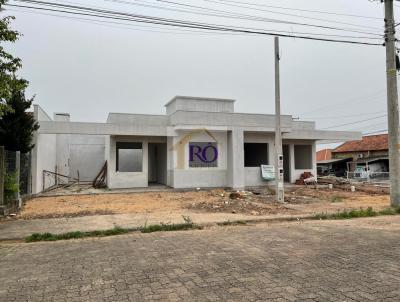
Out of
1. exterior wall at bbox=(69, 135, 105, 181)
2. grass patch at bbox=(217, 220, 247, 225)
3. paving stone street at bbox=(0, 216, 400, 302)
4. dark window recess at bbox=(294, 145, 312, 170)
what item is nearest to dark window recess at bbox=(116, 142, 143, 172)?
exterior wall at bbox=(69, 135, 105, 181)

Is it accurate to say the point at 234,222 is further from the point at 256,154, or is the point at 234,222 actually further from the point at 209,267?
the point at 256,154

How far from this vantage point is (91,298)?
4.50 meters

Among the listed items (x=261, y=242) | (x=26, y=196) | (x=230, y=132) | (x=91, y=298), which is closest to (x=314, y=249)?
(x=261, y=242)

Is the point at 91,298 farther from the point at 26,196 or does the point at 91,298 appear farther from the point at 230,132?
the point at 230,132

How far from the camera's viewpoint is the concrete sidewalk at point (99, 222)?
30.8 ft

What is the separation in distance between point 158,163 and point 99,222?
668 inches

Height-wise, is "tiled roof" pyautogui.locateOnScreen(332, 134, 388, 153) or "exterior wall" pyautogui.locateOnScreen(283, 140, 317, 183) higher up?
"tiled roof" pyautogui.locateOnScreen(332, 134, 388, 153)

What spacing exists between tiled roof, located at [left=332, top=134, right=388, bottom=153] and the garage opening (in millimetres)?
34277

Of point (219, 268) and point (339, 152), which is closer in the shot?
point (219, 268)

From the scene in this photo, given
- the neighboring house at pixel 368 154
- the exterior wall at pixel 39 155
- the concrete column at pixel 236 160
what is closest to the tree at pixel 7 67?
the exterior wall at pixel 39 155

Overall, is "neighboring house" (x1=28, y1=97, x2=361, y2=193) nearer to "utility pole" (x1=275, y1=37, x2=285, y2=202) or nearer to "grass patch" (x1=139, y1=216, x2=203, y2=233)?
"utility pole" (x1=275, y1=37, x2=285, y2=202)

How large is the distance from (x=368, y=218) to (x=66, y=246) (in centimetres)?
929

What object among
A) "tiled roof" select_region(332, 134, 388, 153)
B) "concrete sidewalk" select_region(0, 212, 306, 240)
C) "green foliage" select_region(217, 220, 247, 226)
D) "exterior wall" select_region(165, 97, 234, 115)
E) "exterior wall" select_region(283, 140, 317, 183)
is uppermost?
"exterior wall" select_region(165, 97, 234, 115)

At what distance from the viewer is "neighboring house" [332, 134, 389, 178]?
140ft
